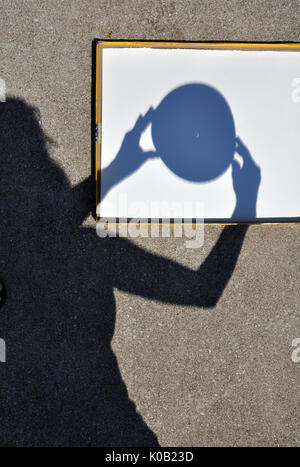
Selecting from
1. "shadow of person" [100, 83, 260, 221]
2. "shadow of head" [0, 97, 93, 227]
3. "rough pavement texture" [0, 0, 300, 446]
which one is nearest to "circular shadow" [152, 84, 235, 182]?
"shadow of person" [100, 83, 260, 221]

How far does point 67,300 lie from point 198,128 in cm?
A: 141

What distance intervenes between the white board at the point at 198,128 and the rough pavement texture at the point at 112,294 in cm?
22

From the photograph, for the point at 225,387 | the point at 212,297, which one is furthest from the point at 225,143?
the point at 225,387

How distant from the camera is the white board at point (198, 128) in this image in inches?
72.5

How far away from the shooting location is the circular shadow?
1848 millimetres

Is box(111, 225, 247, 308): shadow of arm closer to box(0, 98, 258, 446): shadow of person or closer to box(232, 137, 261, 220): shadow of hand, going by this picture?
box(0, 98, 258, 446): shadow of person

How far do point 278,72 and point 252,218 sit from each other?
906mm

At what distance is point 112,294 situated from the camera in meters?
2.05

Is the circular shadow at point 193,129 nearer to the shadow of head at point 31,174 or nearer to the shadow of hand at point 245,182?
the shadow of hand at point 245,182

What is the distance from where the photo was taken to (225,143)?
1866 millimetres

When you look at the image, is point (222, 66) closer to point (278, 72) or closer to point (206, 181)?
point (278, 72)

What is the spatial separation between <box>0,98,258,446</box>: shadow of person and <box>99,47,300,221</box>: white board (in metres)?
0.25

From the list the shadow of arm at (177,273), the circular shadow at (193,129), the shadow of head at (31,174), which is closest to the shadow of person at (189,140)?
the circular shadow at (193,129)

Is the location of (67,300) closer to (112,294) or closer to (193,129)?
(112,294)
